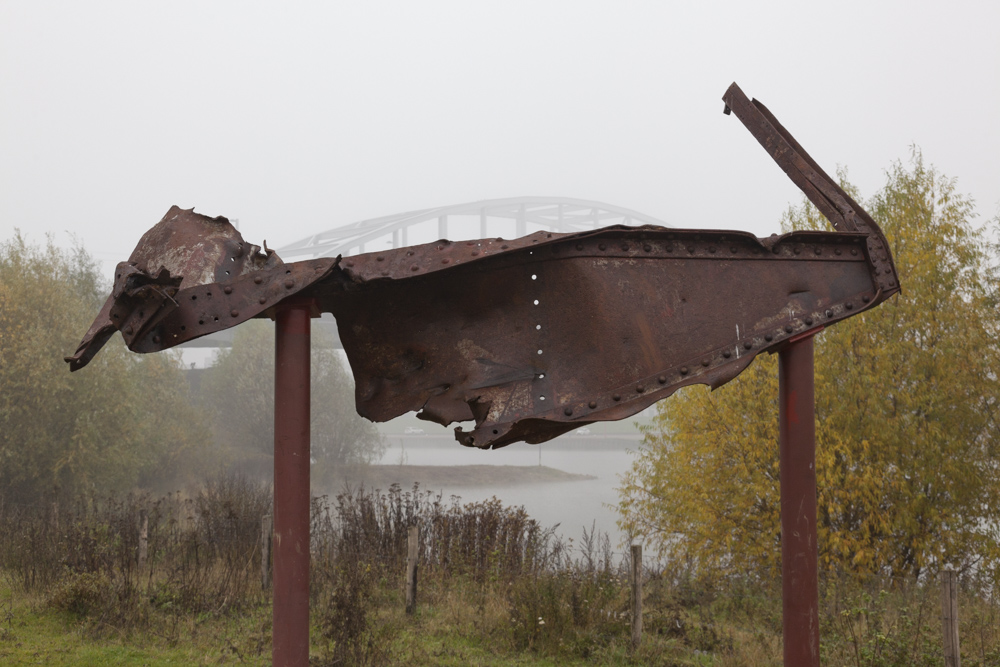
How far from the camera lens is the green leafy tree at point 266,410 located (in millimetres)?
35562

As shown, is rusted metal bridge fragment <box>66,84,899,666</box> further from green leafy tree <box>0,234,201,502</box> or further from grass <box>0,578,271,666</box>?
green leafy tree <box>0,234,201,502</box>

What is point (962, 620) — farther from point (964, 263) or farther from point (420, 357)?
point (420, 357)

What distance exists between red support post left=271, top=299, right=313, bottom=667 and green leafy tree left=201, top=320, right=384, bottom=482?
31.9 meters

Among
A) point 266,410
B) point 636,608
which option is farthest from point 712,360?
point 266,410

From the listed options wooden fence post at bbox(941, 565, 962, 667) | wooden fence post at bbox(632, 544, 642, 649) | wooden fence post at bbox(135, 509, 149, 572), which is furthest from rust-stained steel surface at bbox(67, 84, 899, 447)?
wooden fence post at bbox(135, 509, 149, 572)

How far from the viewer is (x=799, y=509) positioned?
4.14 m

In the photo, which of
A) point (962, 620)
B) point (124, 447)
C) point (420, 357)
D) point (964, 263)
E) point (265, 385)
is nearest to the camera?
point (420, 357)

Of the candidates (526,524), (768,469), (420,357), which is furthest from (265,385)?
(420,357)

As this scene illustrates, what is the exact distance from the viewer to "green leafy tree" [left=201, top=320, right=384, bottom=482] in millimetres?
35562

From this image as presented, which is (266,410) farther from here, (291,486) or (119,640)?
(291,486)

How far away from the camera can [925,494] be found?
Result: 1245cm

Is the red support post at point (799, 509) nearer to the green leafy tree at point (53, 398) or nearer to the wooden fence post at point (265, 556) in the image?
the wooden fence post at point (265, 556)

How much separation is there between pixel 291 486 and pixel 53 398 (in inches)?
825

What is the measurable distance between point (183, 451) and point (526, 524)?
71.0ft
